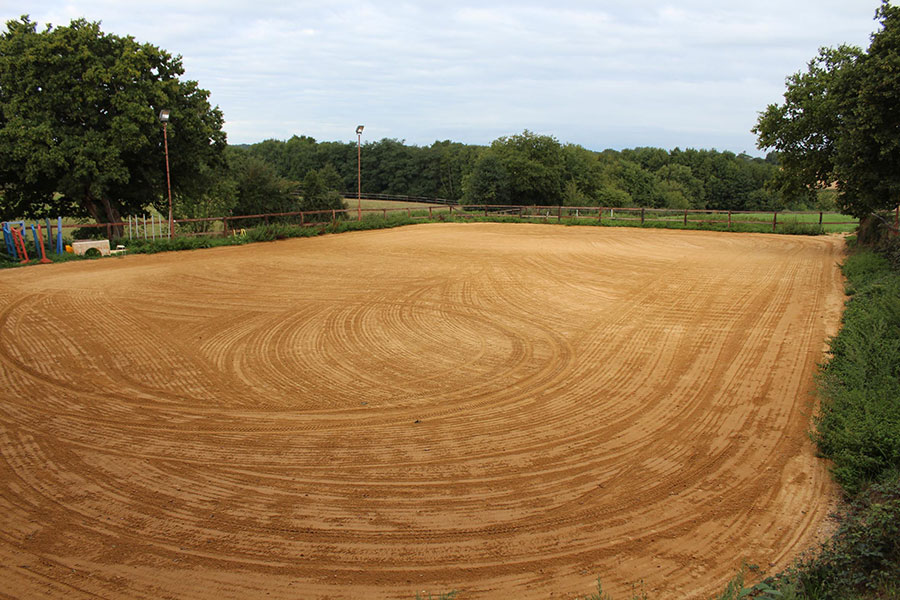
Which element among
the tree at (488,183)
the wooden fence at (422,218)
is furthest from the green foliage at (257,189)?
the tree at (488,183)

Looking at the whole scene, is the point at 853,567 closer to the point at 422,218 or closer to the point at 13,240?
the point at 13,240

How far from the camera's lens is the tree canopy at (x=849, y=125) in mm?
16875

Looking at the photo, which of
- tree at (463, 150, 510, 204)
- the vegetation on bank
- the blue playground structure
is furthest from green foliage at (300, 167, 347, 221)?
the vegetation on bank

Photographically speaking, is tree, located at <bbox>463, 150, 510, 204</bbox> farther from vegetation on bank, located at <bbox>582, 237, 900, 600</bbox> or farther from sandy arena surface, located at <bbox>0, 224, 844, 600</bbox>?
vegetation on bank, located at <bbox>582, 237, 900, 600</bbox>

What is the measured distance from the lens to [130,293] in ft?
50.1

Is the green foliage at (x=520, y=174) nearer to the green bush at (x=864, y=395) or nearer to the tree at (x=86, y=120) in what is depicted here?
the tree at (x=86, y=120)

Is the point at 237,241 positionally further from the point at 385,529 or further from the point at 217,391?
the point at 385,529

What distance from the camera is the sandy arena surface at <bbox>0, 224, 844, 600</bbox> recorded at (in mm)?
4852

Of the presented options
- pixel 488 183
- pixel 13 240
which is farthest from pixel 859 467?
pixel 488 183

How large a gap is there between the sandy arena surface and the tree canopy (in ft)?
19.7

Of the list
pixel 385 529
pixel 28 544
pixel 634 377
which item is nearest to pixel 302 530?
pixel 385 529

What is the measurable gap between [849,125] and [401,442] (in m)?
18.6

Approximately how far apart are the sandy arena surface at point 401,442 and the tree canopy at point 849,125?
602 cm

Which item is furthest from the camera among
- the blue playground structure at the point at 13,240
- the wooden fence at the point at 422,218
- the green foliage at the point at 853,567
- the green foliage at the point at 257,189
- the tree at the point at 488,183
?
the tree at the point at 488,183
